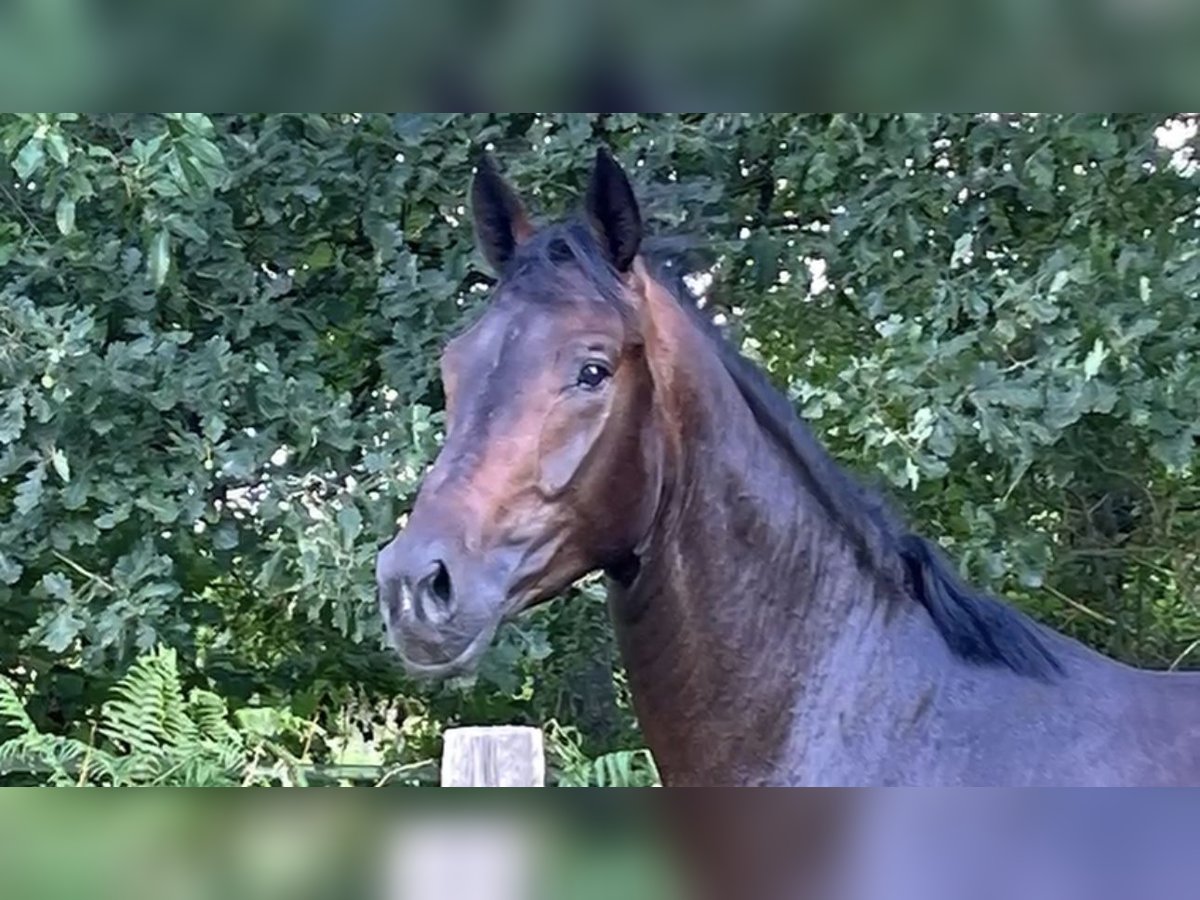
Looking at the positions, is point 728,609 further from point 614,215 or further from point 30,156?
point 30,156

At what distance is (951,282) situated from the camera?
6.26ft

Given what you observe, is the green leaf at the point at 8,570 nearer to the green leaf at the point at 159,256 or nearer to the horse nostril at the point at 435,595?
the green leaf at the point at 159,256

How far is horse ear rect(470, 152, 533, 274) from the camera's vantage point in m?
1.38

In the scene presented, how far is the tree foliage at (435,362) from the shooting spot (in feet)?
5.95

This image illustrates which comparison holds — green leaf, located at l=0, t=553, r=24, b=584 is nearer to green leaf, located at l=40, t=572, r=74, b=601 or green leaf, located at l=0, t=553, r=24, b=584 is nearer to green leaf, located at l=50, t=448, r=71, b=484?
green leaf, located at l=40, t=572, r=74, b=601

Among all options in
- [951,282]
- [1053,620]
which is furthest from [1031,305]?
[1053,620]

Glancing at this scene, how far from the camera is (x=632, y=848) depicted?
1177 mm

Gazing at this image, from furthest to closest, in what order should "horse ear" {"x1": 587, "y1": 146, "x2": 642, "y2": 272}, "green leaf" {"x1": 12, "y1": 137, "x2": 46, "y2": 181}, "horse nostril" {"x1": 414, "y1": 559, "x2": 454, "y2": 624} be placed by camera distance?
"green leaf" {"x1": 12, "y1": 137, "x2": 46, "y2": 181}, "horse ear" {"x1": 587, "y1": 146, "x2": 642, "y2": 272}, "horse nostril" {"x1": 414, "y1": 559, "x2": 454, "y2": 624}

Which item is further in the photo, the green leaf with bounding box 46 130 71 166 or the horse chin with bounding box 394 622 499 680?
the green leaf with bounding box 46 130 71 166

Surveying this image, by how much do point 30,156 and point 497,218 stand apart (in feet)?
2.00

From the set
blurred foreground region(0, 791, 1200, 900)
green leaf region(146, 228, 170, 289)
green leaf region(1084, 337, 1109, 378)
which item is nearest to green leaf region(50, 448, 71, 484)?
green leaf region(146, 228, 170, 289)

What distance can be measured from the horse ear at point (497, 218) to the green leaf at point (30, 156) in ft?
1.85

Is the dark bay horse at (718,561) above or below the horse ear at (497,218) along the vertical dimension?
below

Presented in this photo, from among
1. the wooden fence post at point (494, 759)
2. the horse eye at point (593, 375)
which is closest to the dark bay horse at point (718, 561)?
the horse eye at point (593, 375)
